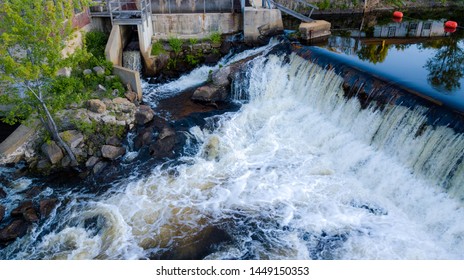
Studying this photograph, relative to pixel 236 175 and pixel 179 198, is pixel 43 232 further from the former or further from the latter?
pixel 236 175

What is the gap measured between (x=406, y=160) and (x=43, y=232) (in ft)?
37.3

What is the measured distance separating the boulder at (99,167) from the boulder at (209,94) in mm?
5750

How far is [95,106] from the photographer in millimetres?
14352

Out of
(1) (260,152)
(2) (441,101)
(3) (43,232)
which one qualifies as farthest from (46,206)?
(2) (441,101)

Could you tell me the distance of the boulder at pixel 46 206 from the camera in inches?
434

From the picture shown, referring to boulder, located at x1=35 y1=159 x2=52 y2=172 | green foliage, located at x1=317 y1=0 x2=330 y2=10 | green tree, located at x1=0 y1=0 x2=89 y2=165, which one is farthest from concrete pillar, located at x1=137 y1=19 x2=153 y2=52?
green foliage, located at x1=317 y1=0 x2=330 y2=10

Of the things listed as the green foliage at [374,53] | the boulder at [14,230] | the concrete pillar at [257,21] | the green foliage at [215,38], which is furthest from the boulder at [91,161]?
the green foliage at [374,53]

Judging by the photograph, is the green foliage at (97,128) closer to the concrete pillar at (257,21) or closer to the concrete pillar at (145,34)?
the concrete pillar at (145,34)

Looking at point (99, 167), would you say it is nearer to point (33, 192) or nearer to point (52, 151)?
point (52, 151)

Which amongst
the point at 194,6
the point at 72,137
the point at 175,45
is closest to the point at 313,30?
the point at 194,6

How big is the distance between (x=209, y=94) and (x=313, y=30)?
711 centimetres

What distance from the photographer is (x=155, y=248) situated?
979cm

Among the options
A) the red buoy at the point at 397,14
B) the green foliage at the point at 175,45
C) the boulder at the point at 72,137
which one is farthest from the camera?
the red buoy at the point at 397,14

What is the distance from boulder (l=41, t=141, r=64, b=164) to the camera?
1275cm
